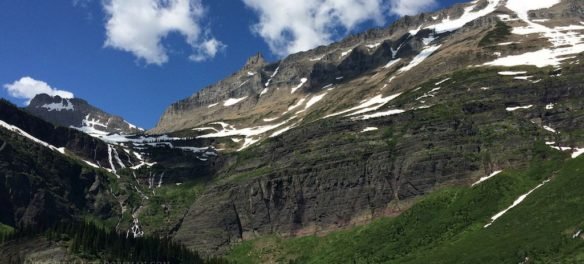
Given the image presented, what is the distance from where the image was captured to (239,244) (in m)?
199

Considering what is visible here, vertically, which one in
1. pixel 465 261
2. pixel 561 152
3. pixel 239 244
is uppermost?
pixel 561 152

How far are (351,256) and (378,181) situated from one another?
1505 inches

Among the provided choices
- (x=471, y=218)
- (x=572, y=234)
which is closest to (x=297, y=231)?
(x=471, y=218)

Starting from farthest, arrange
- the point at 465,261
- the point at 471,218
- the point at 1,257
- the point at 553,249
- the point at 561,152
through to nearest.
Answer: the point at 561,152
the point at 471,218
the point at 1,257
the point at 465,261
the point at 553,249

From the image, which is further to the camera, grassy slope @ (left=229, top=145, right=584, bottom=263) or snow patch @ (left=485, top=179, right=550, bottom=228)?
snow patch @ (left=485, top=179, right=550, bottom=228)

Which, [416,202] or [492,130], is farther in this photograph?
[492,130]

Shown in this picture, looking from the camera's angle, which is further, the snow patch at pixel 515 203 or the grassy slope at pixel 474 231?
the snow patch at pixel 515 203

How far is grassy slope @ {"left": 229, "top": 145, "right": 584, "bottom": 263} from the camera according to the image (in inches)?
4882

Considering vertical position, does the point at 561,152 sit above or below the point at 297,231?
above

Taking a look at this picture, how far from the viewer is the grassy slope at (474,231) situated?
124 meters

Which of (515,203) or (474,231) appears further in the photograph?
(515,203)

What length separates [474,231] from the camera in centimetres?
14562

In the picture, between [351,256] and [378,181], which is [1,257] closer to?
[351,256]

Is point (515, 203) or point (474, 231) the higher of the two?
point (515, 203)
